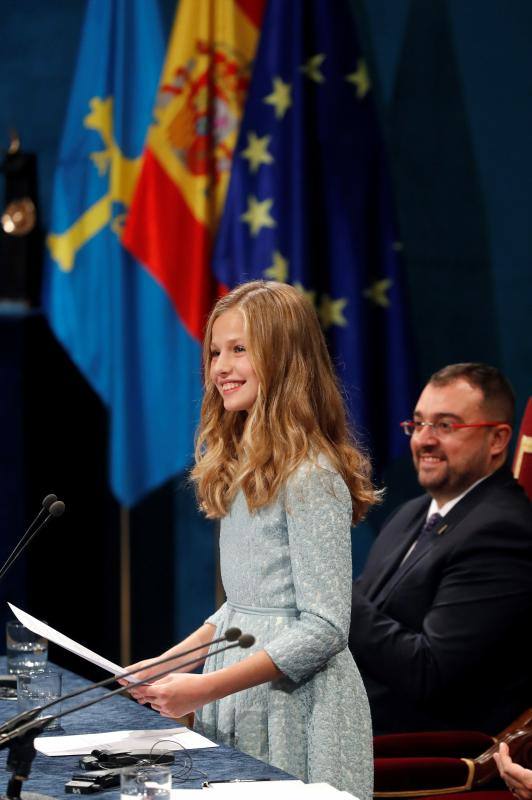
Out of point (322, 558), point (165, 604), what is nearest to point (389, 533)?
point (322, 558)

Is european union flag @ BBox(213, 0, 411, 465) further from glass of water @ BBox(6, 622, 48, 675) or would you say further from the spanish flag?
glass of water @ BBox(6, 622, 48, 675)

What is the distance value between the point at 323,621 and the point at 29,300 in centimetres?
329

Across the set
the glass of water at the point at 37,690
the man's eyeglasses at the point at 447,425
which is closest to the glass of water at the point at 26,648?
the glass of water at the point at 37,690

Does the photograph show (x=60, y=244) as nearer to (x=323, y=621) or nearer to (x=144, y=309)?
(x=144, y=309)

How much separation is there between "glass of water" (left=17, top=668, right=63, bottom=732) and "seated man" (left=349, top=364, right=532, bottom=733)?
3.76 feet

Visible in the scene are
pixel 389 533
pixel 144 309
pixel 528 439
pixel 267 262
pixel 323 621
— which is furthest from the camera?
pixel 144 309

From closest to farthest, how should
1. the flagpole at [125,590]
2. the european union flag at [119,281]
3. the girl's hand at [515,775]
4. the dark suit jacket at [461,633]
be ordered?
the girl's hand at [515,775]
the dark suit jacket at [461,633]
the european union flag at [119,281]
the flagpole at [125,590]

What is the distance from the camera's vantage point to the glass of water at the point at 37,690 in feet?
7.60

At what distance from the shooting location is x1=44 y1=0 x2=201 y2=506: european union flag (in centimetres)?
496

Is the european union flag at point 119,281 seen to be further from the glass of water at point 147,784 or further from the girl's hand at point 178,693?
the glass of water at point 147,784

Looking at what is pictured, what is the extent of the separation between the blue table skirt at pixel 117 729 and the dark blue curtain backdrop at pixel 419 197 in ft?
8.07

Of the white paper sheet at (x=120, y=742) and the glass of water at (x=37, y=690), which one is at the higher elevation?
the glass of water at (x=37, y=690)

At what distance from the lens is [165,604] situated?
18.5 ft

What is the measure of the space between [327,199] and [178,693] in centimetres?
291
